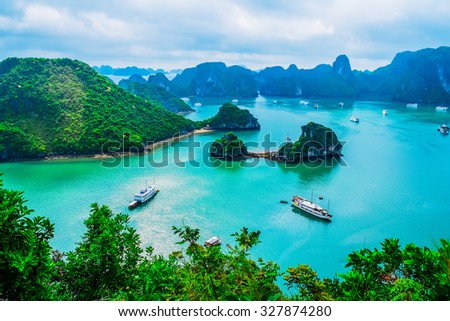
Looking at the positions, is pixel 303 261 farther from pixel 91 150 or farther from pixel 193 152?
pixel 91 150

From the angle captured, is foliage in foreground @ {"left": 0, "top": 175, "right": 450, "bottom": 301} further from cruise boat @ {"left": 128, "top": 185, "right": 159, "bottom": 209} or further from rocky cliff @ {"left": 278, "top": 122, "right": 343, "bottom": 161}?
rocky cliff @ {"left": 278, "top": 122, "right": 343, "bottom": 161}

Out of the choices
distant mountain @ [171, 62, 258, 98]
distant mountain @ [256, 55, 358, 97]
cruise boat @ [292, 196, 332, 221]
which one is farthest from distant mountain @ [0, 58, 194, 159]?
distant mountain @ [256, 55, 358, 97]

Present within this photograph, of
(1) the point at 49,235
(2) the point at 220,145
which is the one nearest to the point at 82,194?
(2) the point at 220,145

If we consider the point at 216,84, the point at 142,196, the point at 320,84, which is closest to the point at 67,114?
the point at 142,196

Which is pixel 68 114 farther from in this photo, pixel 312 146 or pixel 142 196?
pixel 312 146

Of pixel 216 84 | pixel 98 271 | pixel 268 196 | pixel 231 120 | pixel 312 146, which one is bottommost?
pixel 268 196

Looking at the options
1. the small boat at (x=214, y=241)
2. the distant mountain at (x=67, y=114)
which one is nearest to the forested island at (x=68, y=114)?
the distant mountain at (x=67, y=114)
